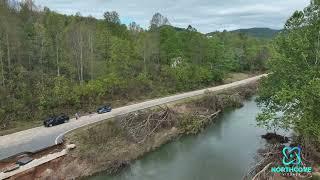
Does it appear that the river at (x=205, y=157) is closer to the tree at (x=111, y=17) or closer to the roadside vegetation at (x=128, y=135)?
the roadside vegetation at (x=128, y=135)

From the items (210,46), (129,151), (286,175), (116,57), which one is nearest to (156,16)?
(210,46)

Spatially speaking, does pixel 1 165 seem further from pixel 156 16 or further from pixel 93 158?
pixel 156 16

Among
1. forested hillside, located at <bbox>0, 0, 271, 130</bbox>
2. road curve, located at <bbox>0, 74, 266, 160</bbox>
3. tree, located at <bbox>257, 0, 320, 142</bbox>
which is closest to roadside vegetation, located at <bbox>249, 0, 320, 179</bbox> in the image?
tree, located at <bbox>257, 0, 320, 142</bbox>

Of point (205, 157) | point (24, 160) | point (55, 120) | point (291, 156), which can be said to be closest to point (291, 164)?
point (291, 156)

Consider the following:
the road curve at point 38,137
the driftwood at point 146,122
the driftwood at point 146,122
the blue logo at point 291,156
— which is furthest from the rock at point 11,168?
the blue logo at point 291,156

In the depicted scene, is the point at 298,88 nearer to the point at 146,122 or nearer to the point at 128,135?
the point at 146,122

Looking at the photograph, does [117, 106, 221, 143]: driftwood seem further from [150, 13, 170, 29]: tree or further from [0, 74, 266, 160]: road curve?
[150, 13, 170, 29]: tree
